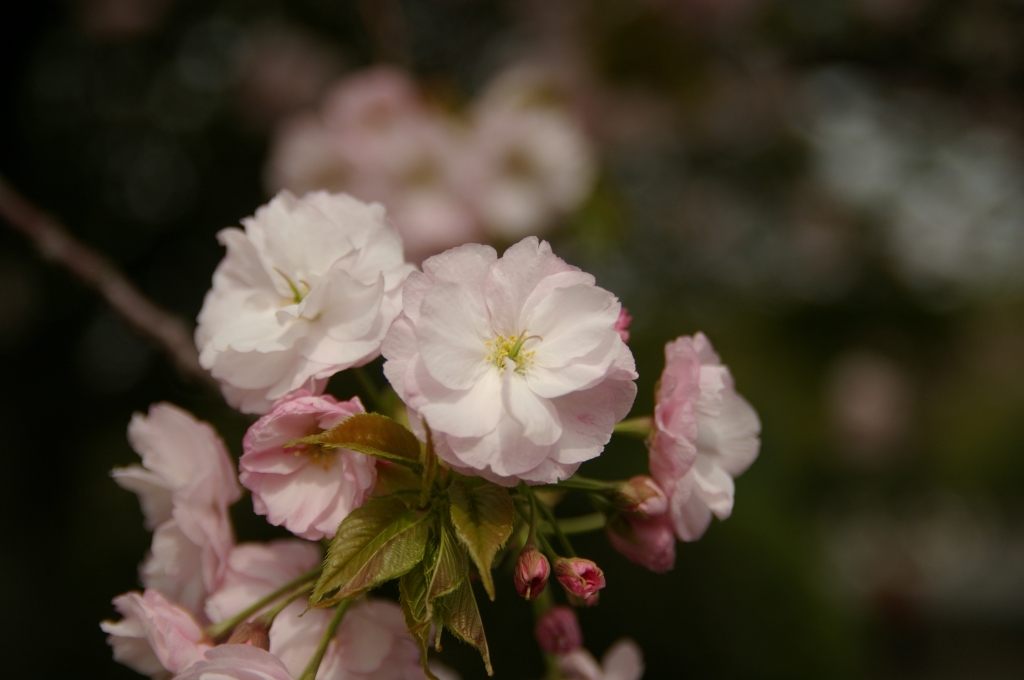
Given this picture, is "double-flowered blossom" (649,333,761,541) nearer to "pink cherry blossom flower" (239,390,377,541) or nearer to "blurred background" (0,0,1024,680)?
"pink cherry blossom flower" (239,390,377,541)

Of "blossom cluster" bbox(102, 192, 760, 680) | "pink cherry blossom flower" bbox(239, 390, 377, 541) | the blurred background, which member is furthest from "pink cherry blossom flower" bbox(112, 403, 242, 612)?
the blurred background

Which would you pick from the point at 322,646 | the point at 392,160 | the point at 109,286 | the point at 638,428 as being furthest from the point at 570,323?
the point at 392,160

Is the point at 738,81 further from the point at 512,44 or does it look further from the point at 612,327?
the point at 612,327

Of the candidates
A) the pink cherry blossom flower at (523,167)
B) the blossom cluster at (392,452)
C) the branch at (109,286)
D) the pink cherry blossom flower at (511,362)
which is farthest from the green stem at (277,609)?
the pink cherry blossom flower at (523,167)

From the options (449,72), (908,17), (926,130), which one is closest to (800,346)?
(926,130)

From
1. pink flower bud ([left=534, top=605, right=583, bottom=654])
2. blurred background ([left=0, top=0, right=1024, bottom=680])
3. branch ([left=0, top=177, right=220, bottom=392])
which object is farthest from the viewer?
blurred background ([left=0, top=0, right=1024, bottom=680])

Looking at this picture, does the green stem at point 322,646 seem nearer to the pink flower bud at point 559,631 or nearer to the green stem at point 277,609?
the green stem at point 277,609

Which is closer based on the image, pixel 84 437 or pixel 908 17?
pixel 84 437
